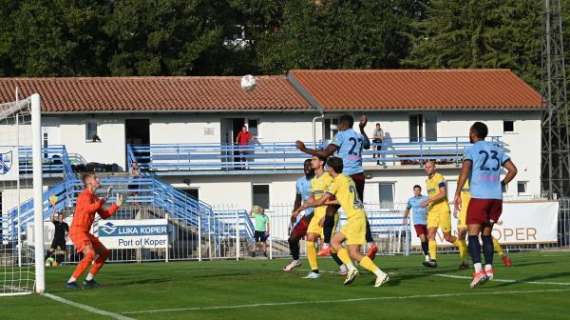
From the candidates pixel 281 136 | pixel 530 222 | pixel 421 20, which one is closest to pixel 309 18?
pixel 421 20

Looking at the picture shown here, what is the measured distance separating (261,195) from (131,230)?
1842 centimetres

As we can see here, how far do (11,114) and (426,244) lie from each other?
8.28 metres

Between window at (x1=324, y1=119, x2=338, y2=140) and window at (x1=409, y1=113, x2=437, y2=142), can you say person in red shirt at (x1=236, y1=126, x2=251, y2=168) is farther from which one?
window at (x1=409, y1=113, x2=437, y2=142)

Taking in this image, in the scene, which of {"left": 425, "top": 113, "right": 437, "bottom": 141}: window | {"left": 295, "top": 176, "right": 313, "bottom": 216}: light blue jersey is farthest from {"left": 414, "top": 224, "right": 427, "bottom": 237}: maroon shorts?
{"left": 425, "top": 113, "right": 437, "bottom": 141}: window

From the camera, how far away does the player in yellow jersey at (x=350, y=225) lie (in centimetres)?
1516

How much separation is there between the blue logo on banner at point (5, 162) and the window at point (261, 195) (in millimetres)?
31045

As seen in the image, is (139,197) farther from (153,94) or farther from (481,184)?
(481,184)

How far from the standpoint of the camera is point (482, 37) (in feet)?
208

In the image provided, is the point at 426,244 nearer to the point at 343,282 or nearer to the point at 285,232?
the point at 343,282

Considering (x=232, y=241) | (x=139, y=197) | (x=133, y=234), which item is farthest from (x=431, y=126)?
(x=133, y=234)

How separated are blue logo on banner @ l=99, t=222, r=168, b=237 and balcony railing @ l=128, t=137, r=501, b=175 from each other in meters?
14.6

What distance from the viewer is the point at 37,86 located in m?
53.0

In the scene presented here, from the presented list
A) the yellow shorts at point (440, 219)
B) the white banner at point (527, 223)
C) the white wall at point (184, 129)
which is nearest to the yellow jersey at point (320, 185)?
the yellow shorts at point (440, 219)

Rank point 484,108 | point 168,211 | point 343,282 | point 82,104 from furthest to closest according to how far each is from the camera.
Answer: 1. point 484,108
2. point 82,104
3. point 168,211
4. point 343,282
